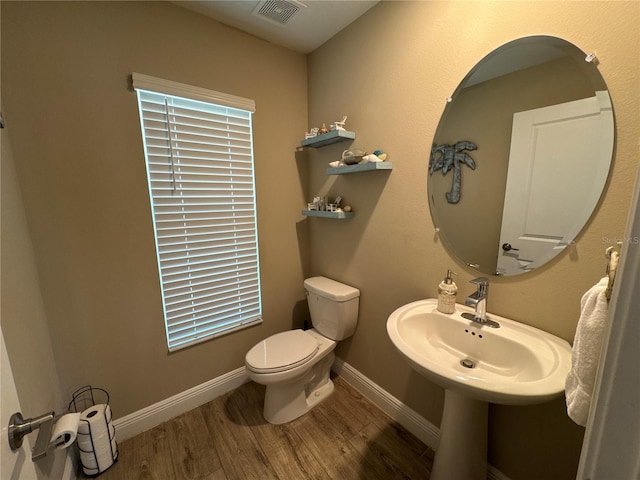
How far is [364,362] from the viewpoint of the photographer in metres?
1.82

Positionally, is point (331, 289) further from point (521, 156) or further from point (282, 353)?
point (521, 156)

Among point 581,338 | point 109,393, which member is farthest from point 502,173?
point 109,393

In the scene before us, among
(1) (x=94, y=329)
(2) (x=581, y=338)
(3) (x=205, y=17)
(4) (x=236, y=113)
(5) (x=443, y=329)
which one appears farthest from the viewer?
(4) (x=236, y=113)

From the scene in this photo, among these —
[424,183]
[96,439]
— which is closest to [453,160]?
[424,183]

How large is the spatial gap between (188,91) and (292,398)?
192 centimetres

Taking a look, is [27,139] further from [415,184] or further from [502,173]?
[502,173]

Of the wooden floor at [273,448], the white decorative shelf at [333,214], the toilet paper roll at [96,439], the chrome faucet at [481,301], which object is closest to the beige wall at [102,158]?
the toilet paper roll at [96,439]

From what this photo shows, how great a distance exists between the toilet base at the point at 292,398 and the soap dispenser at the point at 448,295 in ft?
3.23

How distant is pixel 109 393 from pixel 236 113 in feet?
5.90

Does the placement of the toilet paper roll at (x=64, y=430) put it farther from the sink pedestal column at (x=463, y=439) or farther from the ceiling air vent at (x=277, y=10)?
the ceiling air vent at (x=277, y=10)

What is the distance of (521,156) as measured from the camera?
1.05m

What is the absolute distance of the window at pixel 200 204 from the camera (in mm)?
1457

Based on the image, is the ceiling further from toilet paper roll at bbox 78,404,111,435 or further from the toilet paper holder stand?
toilet paper roll at bbox 78,404,111,435

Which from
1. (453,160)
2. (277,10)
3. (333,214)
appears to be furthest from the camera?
(333,214)
